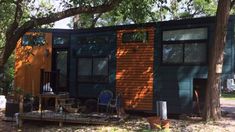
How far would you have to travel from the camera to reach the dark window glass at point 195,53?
41.9ft

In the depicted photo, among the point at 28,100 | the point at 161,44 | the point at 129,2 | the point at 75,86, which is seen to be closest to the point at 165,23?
the point at 161,44

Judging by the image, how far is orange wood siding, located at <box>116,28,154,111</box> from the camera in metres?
13.8

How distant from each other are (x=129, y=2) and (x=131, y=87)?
3379mm

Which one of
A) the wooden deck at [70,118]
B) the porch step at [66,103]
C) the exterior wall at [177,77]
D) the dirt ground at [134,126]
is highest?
the exterior wall at [177,77]

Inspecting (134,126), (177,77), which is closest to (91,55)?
(177,77)

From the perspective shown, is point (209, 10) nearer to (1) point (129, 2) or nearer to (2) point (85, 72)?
(2) point (85, 72)

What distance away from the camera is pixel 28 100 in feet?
48.6

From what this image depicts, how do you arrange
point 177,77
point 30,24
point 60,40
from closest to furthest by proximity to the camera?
point 30,24 < point 177,77 < point 60,40

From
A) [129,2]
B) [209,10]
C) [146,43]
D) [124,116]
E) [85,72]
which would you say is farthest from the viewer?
[209,10]

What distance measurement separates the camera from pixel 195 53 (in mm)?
12906

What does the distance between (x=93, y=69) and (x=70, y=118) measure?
3080 mm

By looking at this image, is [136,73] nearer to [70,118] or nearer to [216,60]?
[70,118]

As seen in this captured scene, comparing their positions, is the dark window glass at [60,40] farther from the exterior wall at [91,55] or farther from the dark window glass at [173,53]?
the dark window glass at [173,53]

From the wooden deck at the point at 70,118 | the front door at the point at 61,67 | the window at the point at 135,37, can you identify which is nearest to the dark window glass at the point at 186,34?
the window at the point at 135,37
